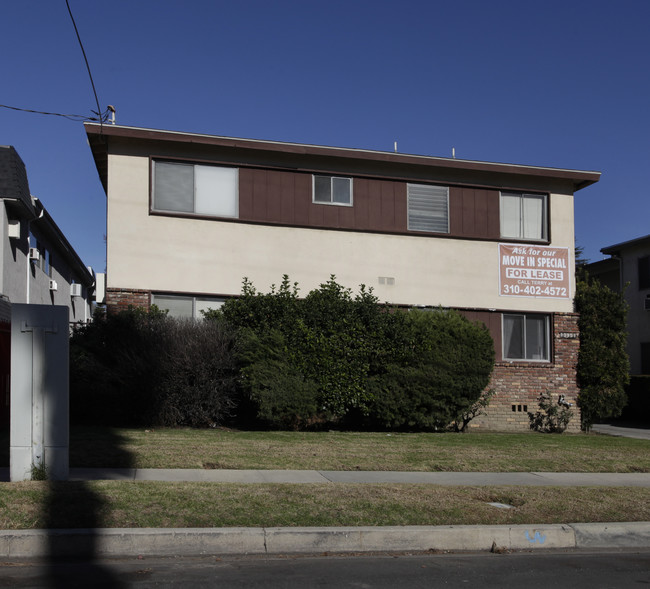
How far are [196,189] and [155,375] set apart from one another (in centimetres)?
495

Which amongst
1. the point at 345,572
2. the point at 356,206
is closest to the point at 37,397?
the point at 345,572

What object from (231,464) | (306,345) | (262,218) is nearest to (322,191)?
(262,218)

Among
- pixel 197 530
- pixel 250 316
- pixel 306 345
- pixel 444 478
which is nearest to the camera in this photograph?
pixel 197 530

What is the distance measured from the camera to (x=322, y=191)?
56.1 ft

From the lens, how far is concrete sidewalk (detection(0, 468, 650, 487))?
870 cm

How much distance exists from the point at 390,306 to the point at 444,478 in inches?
274

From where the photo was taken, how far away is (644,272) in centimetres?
2802

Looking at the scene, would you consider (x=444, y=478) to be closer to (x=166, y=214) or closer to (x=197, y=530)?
(x=197, y=530)

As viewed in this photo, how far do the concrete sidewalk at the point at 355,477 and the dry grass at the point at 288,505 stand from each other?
0.62 meters

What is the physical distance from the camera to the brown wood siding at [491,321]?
17.7 metres

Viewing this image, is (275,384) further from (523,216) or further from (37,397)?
(523,216)

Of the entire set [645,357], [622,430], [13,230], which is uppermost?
[13,230]

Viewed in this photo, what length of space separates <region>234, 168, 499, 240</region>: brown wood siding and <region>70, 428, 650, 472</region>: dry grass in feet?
17.9

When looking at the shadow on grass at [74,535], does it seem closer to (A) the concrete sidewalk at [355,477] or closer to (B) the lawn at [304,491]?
(B) the lawn at [304,491]
